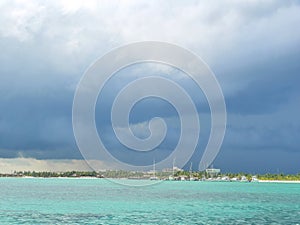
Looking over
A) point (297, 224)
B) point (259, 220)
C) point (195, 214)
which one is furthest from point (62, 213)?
point (297, 224)

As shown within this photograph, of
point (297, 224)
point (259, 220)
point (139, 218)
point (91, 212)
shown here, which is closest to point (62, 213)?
point (91, 212)

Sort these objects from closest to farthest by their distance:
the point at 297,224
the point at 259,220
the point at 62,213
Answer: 1. the point at 297,224
2. the point at 259,220
3. the point at 62,213

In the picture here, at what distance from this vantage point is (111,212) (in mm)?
62281

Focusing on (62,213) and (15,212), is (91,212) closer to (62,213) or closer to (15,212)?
(62,213)

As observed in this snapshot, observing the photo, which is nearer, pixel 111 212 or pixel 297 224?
pixel 297 224

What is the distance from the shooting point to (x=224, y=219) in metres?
55.4

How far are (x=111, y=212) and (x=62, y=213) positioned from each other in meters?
6.10

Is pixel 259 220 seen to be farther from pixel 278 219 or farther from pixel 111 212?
pixel 111 212

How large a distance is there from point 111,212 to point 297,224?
22.7 m

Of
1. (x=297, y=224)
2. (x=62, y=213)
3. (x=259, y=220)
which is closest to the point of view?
(x=297, y=224)

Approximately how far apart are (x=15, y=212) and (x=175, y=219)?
65.7 ft

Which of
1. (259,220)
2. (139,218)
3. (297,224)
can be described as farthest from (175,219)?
(297,224)

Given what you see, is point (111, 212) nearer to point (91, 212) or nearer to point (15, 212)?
point (91, 212)

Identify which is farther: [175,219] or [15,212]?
[15,212]
